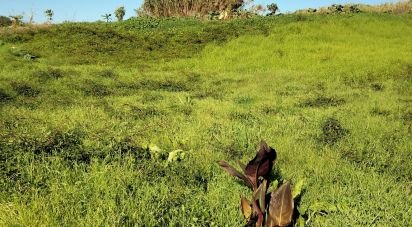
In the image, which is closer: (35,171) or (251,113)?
(35,171)

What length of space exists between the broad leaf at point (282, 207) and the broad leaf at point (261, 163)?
317 millimetres

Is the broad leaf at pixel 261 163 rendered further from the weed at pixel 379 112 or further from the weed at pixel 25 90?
the weed at pixel 25 90

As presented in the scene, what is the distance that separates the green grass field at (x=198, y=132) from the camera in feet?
13.1

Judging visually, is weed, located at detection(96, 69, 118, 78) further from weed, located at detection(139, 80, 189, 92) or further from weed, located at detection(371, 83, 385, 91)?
weed, located at detection(371, 83, 385, 91)

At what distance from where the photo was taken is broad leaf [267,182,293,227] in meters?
3.29

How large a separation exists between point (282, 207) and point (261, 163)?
1.39 feet

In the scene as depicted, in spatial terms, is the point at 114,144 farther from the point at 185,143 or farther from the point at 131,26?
the point at 131,26

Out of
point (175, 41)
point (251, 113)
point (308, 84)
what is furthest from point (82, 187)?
point (175, 41)

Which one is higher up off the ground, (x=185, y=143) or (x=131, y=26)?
(x=131, y=26)

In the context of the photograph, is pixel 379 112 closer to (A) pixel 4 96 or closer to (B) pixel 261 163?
(B) pixel 261 163

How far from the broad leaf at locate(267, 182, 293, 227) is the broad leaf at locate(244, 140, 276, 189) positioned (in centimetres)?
32

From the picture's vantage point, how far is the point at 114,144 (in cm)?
538

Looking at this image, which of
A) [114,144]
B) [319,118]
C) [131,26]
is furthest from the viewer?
[131,26]

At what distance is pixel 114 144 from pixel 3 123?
2194 millimetres
